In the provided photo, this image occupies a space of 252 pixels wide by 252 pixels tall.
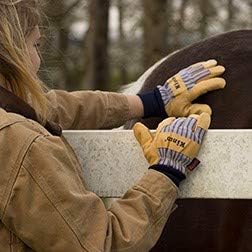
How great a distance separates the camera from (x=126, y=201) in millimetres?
1915

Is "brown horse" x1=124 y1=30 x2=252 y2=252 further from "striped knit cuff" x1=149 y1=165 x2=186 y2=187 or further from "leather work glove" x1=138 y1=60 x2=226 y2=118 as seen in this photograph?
"striped knit cuff" x1=149 y1=165 x2=186 y2=187

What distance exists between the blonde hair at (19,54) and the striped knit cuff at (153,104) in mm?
528

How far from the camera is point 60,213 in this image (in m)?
1.79

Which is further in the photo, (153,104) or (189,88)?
(153,104)

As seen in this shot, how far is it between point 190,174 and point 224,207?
448mm

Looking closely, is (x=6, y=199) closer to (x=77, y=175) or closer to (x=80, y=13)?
(x=77, y=175)

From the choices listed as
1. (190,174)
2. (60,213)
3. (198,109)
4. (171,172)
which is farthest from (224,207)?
(60,213)

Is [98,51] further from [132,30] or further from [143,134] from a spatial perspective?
[143,134]

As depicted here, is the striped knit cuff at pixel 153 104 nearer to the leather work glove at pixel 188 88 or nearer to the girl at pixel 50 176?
the leather work glove at pixel 188 88

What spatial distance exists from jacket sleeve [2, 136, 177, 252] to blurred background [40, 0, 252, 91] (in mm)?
5005

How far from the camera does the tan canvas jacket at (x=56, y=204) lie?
1773 mm

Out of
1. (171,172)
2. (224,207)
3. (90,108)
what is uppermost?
(171,172)

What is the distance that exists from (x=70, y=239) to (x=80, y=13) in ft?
22.1

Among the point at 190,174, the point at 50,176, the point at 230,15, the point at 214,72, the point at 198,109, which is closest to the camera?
the point at 50,176
